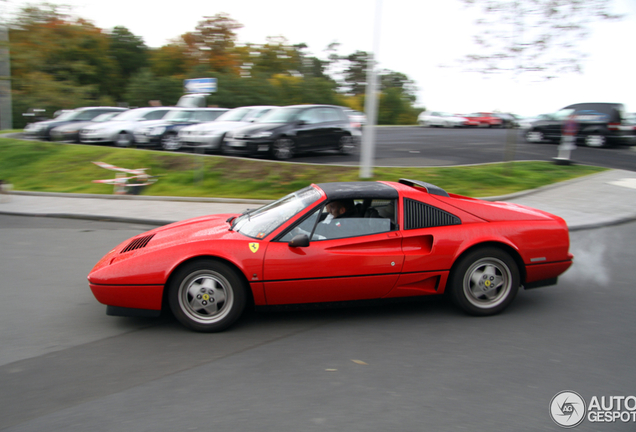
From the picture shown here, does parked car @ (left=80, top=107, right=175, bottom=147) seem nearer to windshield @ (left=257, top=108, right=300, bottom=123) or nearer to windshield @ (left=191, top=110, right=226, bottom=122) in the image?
windshield @ (left=191, top=110, right=226, bottom=122)

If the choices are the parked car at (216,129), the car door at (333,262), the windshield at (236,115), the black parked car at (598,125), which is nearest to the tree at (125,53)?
the windshield at (236,115)

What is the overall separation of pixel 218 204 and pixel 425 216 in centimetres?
671

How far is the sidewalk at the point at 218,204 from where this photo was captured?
9242mm

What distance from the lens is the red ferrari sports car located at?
4.29m

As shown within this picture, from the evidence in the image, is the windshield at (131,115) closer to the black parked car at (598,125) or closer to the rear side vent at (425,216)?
the black parked car at (598,125)

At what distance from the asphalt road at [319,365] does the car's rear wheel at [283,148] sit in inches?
353

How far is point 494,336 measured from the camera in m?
4.25

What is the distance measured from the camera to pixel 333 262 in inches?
171

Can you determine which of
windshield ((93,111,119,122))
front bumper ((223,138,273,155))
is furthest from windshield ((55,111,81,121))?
front bumper ((223,138,273,155))

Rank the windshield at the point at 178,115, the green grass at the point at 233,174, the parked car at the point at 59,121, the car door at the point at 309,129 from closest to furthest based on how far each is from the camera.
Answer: the green grass at the point at 233,174
the car door at the point at 309,129
the windshield at the point at 178,115
the parked car at the point at 59,121

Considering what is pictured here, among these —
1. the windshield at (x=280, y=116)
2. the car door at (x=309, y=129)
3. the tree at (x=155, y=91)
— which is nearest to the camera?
the car door at (x=309, y=129)

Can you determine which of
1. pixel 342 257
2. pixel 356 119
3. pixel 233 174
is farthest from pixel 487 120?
pixel 342 257

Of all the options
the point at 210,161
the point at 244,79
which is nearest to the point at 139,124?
the point at 210,161

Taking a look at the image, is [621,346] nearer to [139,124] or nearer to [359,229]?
[359,229]
